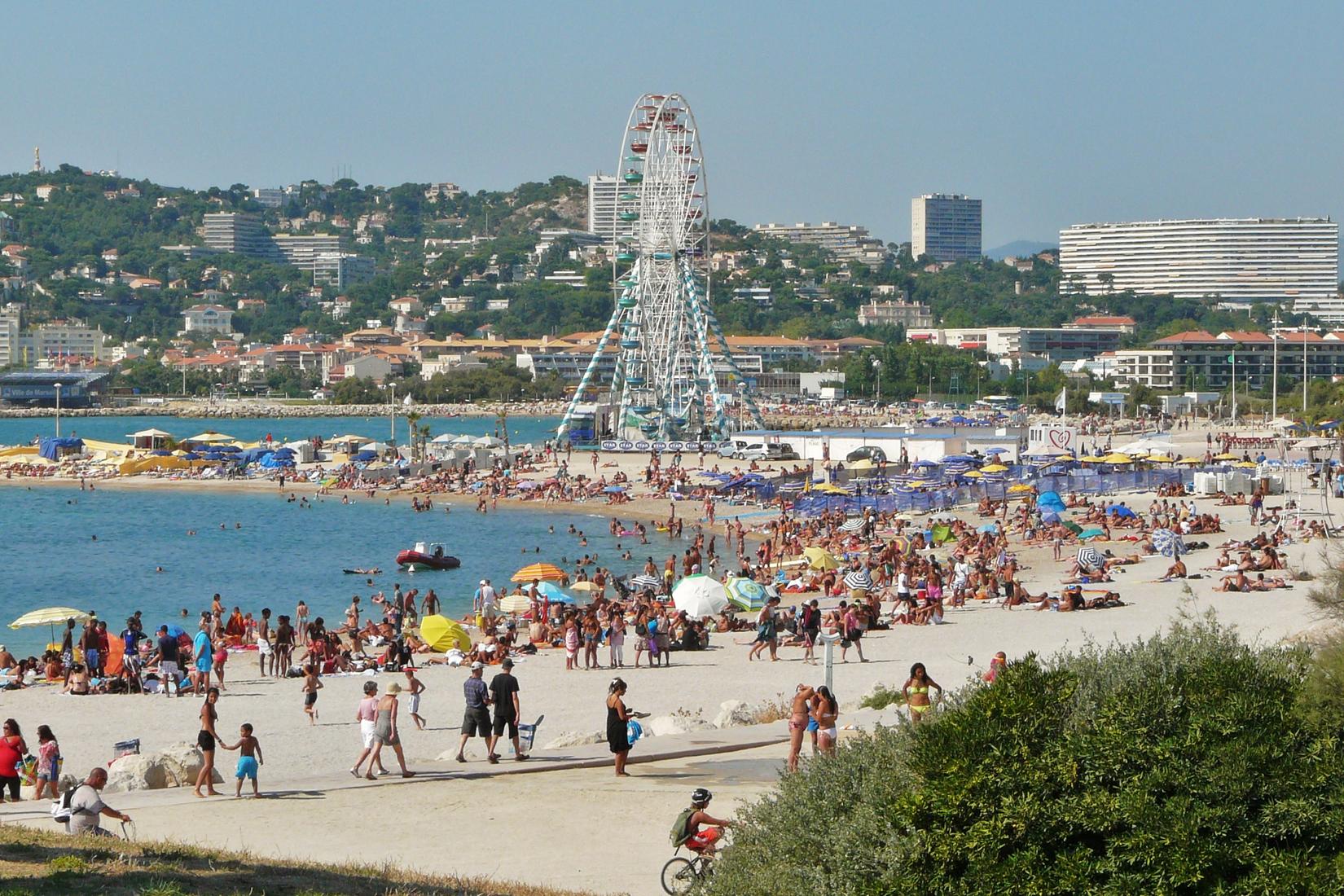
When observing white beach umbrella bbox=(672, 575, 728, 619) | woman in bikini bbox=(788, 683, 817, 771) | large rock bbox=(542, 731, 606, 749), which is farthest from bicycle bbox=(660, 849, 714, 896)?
white beach umbrella bbox=(672, 575, 728, 619)

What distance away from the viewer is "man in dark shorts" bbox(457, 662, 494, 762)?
11.5 m

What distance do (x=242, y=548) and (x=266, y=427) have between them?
6389 centimetres

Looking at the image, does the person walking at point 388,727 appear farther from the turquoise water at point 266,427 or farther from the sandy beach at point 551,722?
the turquoise water at point 266,427

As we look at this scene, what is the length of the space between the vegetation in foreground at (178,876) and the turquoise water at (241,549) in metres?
13.6

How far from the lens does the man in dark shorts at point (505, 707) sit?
11.5 m

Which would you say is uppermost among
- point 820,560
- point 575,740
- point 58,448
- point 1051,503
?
point 58,448

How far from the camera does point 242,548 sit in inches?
1351

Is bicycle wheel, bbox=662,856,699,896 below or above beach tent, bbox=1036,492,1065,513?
below

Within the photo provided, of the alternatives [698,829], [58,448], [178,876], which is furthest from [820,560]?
[58,448]

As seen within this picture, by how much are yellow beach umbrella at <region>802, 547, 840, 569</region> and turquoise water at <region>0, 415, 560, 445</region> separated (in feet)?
160

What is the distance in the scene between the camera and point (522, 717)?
45.5 ft

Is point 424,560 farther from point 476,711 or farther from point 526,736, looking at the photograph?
point 476,711

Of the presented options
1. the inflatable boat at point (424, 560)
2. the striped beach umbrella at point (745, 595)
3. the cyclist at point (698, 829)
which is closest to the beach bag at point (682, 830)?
the cyclist at point (698, 829)

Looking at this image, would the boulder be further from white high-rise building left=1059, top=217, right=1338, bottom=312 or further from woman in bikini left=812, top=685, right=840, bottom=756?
white high-rise building left=1059, top=217, right=1338, bottom=312
